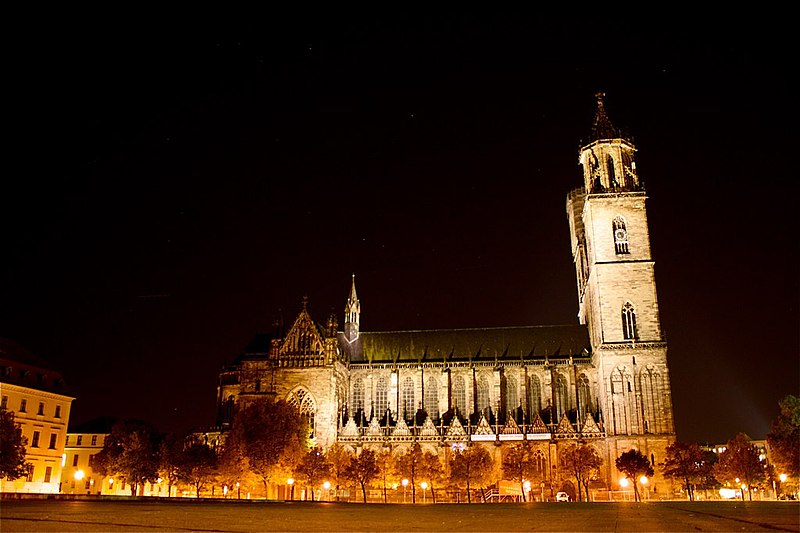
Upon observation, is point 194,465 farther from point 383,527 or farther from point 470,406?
point 383,527

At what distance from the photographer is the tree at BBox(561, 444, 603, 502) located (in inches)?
2857

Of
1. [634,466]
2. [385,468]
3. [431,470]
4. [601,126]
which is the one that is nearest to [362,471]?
[385,468]

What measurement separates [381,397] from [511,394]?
16.6 m

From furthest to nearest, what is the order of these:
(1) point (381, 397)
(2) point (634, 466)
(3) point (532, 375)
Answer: (1) point (381, 397), (3) point (532, 375), (2) point (634, 466)

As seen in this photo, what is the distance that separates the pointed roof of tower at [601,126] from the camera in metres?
89.8

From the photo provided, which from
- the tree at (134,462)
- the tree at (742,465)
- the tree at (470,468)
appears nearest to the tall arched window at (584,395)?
the tree at (742,465)

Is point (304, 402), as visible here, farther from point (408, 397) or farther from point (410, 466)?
point (410, 466)

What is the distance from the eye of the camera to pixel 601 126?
91.3 meters

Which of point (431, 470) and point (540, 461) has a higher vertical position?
point (540, 461)

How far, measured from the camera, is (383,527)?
21.0m

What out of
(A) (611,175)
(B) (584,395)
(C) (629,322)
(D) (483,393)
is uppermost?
(A) (611,175)

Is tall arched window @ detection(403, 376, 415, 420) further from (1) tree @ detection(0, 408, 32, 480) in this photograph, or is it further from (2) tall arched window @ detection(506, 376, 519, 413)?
(1) tree @ detection(0, 408, 32, 480)

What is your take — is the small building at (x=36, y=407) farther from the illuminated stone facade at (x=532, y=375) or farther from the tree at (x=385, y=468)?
the tree at (x=385, y=468)

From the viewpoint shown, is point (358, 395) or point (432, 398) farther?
point (358, 395)
